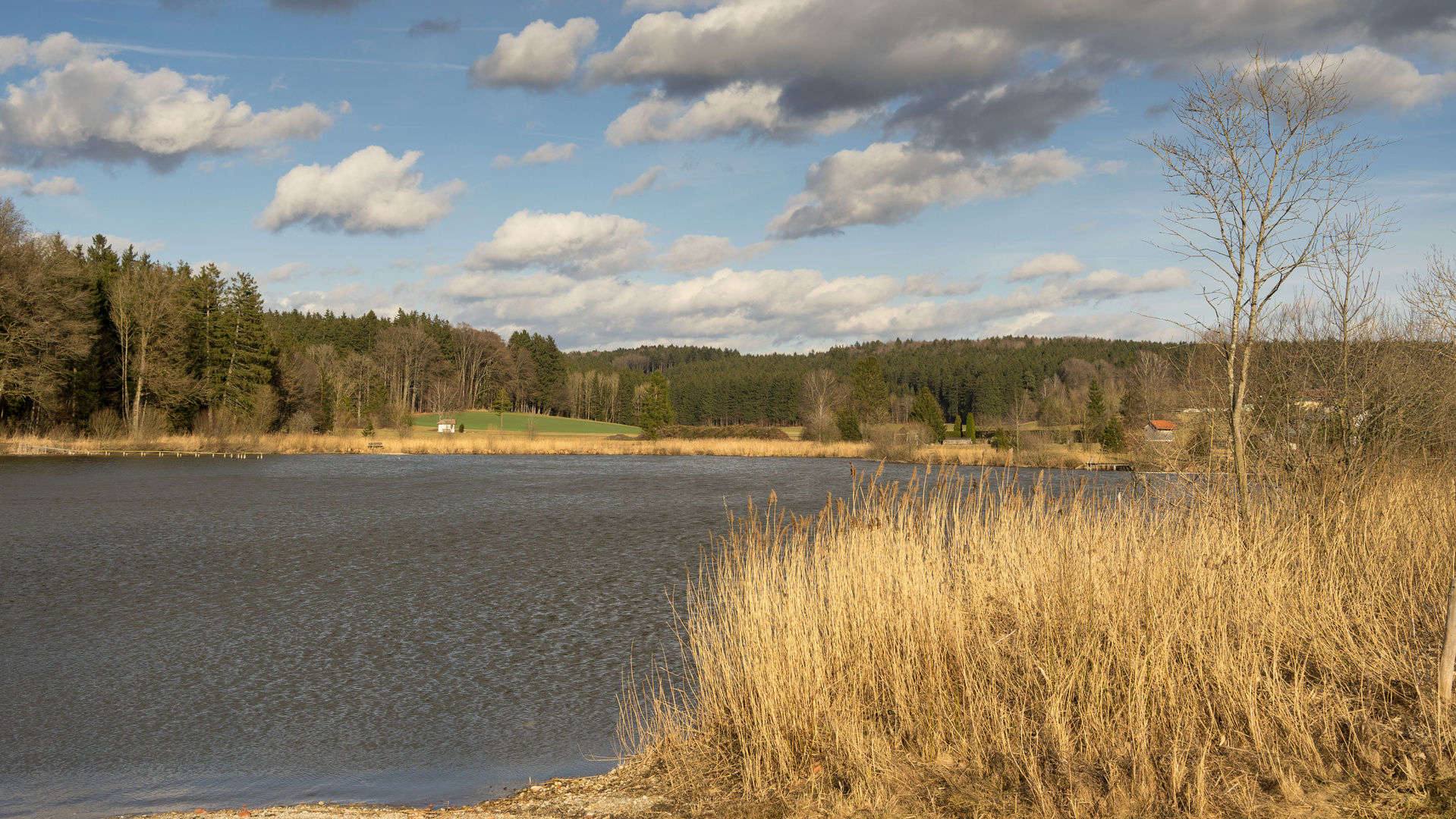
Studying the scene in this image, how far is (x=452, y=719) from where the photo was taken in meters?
8.33

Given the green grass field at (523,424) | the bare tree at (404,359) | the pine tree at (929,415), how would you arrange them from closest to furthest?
the pine tree at (929,415) < the green grass field at (523,424) < the bare tree at (404,359)

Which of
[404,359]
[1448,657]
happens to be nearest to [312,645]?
[1448,657]

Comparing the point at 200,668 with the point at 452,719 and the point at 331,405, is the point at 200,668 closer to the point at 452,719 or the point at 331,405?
the point at 452,719

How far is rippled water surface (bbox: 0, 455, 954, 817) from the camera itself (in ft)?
23.2

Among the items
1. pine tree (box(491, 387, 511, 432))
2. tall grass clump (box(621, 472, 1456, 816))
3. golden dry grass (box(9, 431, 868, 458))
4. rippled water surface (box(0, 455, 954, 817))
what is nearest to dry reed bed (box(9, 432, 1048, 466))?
golden dry grass (box(9, 431, 868, 458))

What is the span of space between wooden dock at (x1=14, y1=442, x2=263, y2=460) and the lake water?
20795 millimetres

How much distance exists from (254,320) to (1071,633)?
5814cm

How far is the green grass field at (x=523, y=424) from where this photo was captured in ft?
305

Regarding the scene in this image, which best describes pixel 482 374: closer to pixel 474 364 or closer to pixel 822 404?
pixel 474 364

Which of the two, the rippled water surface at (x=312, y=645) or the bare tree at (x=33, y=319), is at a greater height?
the bare tree at (x=33, y=319)

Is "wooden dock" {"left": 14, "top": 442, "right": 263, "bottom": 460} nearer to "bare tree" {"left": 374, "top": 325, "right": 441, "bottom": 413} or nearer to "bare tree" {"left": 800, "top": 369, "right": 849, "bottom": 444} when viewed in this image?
"bare tree" {"left": 800, "top": 369, "right": 849, "bottom": 444}

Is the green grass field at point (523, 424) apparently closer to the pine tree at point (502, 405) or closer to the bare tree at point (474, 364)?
the pine tree at point (502, 405)

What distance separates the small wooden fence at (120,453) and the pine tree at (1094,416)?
48.7m

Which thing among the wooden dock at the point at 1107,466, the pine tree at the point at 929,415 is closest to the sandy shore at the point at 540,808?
the wooden dock at the point at 1107,466
